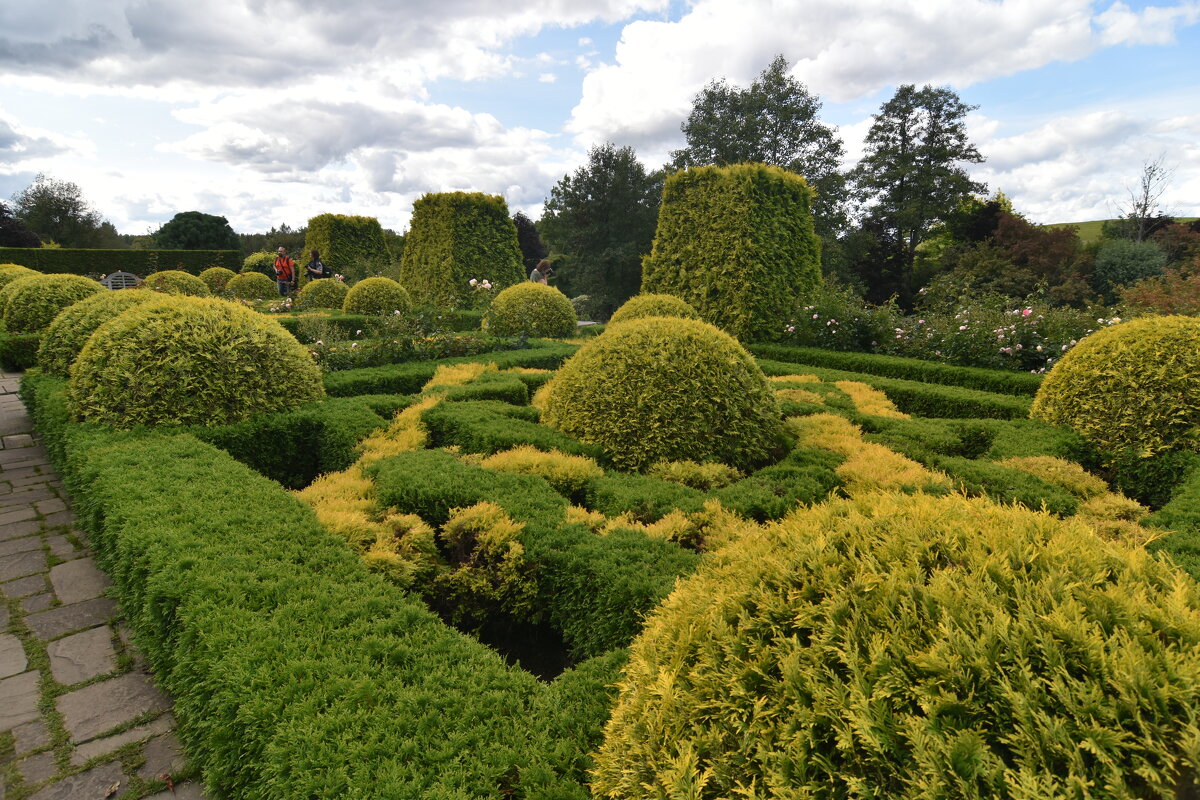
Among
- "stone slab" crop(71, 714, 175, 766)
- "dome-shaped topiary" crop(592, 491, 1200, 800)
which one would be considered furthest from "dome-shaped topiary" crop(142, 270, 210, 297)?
"dome-shaped topiary" crop(592, 491, 1200, 800)

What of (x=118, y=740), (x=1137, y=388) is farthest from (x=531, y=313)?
(x=118, y=740)

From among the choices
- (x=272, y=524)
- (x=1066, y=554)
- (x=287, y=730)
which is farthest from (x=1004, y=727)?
(x=272, y=524)

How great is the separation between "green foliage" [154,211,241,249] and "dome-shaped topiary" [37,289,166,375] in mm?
→ 47153

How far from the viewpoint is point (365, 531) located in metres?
4.04

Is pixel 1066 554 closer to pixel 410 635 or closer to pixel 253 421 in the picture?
pixel 410 635

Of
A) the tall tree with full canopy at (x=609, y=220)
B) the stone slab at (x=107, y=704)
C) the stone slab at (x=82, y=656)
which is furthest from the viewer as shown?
the tall tree with full canopy at (x=609, y=220)

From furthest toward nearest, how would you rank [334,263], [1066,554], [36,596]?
1. [334,263]
2. [36,596]
3. [1066,554]

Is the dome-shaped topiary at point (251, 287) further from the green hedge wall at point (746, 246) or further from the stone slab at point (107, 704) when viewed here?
the stone slab at point (107, 704)

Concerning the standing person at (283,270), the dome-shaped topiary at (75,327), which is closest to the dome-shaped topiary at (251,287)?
the standing person at (283,270)

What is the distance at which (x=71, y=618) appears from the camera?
13.5ft

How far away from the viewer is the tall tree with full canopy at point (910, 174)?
31.7 meters

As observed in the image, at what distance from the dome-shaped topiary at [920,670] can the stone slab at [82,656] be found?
140 inches

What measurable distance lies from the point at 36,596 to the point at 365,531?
8.77 ft

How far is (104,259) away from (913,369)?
39154 mm
